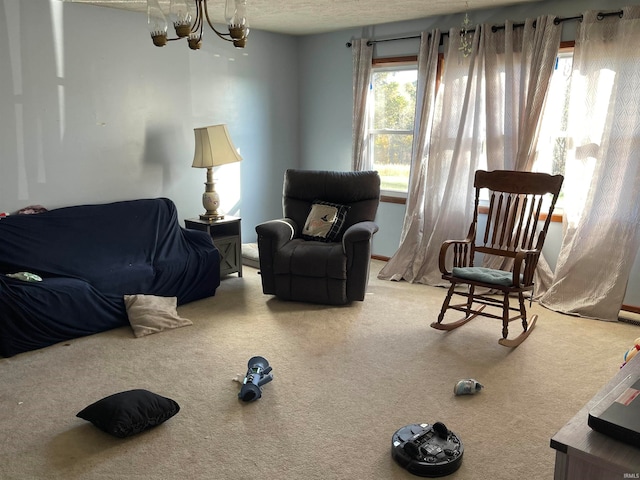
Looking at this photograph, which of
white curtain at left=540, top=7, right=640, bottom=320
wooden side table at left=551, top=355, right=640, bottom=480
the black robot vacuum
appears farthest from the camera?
white curtain at left=540, top=7, right=640, bottom=320

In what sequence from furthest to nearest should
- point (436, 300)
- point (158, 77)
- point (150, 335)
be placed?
point (158, 77), point (436, 300), point (150, 335)

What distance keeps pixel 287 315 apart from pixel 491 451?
1.94 meters

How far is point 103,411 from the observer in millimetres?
2498

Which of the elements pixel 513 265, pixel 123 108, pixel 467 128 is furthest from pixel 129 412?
pixel 467 128

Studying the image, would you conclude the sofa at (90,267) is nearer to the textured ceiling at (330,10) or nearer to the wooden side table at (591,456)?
the textured ceiling at (330,10)

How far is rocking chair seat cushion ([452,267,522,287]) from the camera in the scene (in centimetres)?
347

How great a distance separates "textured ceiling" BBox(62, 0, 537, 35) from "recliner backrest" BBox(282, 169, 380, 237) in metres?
1.28

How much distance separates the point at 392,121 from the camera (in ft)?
17.7

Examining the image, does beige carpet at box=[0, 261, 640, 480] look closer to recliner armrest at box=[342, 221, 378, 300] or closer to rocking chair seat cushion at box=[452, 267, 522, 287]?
recliner armrest at box=[342, 221, 378, 300]

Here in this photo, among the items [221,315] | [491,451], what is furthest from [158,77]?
[491,451]

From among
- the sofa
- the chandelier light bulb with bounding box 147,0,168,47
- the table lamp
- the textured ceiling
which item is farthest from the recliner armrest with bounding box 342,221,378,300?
the chandelier light bulb with bounding box 147,0,168,47

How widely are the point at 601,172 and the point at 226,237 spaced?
296 cm

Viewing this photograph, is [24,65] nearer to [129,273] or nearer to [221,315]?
[129,273]

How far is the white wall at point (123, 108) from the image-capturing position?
396cm
